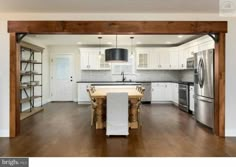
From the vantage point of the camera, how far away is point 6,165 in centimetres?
145

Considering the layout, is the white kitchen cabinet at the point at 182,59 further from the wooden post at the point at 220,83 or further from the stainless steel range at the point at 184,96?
the wooden post at the point at 220,83

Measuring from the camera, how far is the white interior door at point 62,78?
10641 mm

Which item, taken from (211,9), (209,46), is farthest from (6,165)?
(209,46)

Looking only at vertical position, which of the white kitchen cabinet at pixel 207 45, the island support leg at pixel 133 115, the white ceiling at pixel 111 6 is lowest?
the island support leg at pixel 133 115

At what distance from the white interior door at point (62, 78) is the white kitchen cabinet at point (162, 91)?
367 centimetres

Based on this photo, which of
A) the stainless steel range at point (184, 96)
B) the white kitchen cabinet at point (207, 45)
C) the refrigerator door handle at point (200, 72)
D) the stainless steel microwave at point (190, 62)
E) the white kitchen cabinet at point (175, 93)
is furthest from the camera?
the white kitchen cabinet at point (175, 93)

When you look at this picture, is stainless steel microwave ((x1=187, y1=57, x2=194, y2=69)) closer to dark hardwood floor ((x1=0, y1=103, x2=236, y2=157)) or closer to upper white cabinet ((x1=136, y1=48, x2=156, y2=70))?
upper white cabinet ((x1=136, y1=48, x2=156, y2=70))

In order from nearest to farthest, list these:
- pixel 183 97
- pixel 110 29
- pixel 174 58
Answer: pixel 110 29
pixel 183 97
pixel 174 58

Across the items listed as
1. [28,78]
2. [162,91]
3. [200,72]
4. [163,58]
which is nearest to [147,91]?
[162,91]

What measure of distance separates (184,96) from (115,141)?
4.27 meters

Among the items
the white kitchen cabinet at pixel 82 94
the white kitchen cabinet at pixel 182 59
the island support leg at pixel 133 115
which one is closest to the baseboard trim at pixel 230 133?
the island support leg at pixel 133 115

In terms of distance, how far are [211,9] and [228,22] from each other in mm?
569

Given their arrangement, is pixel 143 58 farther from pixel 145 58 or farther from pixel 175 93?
pixel 175 93

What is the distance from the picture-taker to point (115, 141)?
4.41m
